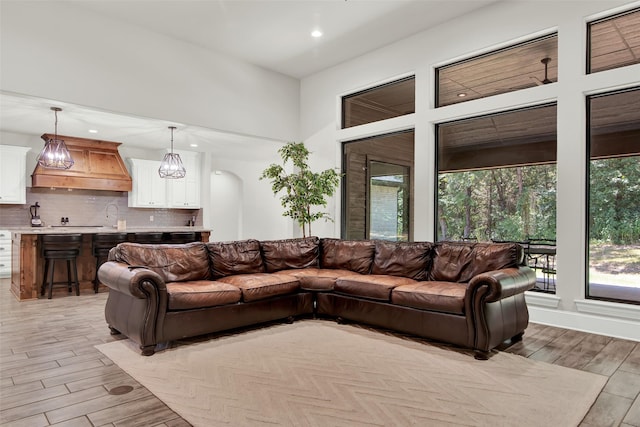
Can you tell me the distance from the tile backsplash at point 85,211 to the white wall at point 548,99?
5513 mm

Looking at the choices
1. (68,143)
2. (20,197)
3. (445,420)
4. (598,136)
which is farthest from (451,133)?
(20,197)

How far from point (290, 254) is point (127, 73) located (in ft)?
11.2

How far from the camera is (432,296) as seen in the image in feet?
12.0

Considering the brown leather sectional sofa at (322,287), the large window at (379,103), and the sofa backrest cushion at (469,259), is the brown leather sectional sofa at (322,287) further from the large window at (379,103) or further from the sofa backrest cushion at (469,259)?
the large window at (379,103)

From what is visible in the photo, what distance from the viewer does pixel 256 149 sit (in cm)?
850

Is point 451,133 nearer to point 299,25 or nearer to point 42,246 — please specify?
point 299,25

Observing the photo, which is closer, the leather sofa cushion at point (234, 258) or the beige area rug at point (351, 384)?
the beige area rug at point (351, 384)

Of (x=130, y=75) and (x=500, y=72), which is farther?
(x=130, y=75)

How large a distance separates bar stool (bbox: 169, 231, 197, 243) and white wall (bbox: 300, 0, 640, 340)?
143 inches

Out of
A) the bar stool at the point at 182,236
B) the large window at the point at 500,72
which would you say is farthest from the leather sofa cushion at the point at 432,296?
the bar stool at the point at 182,236

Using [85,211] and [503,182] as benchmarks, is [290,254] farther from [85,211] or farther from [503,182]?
[85,211]

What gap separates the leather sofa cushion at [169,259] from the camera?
4047 millimetres

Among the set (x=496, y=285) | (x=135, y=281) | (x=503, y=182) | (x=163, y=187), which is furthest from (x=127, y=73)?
(x=496, y=285)

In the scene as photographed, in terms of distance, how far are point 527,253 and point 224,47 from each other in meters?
5.32
